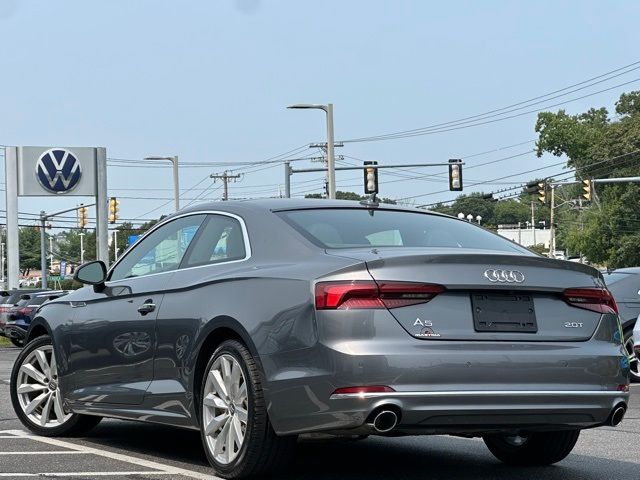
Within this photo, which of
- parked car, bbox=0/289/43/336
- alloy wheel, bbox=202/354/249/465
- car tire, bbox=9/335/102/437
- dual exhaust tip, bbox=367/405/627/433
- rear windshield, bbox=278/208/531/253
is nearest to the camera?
dual exhaust tip, bbox=367/405/627/433

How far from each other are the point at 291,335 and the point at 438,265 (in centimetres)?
79

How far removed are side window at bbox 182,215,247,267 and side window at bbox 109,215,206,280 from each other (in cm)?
13

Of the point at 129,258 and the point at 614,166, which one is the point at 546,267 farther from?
the point at 614,166

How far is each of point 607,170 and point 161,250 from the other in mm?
83176

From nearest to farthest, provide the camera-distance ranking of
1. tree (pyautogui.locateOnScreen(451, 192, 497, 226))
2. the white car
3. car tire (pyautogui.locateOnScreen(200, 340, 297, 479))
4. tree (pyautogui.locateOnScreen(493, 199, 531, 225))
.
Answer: car tire (pyautogui.locateOnScreen(200, 340, 297, 479)) < the white car < tree (pyautogui.locateOnScreen(451, 192, 497, 226)) < tree (pyautogui.locateOnScreen(493, 199, 531, 225))

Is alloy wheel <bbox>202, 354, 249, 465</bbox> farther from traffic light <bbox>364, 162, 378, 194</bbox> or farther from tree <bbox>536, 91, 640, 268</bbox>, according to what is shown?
tree <bbox>536, 91, 640, 268</bbox>

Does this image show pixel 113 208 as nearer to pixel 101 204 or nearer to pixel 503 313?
pixel 101 204

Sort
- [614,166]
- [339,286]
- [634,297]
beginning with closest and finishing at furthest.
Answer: [339,286]
[634,297]
[614,166]

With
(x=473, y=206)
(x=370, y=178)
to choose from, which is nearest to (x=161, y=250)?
(x=370, y=178)

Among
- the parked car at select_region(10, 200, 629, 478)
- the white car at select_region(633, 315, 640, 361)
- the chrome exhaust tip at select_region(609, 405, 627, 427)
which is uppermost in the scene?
the parked car at select_region(10, 200, 629, 478)

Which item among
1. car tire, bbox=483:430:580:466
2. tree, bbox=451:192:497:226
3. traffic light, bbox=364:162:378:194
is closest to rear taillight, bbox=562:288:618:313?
car tire, bbox=483:430:580:466

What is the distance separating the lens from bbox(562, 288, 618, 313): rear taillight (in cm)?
650

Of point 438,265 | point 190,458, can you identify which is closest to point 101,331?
point 190,458

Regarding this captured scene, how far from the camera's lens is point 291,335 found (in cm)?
622
